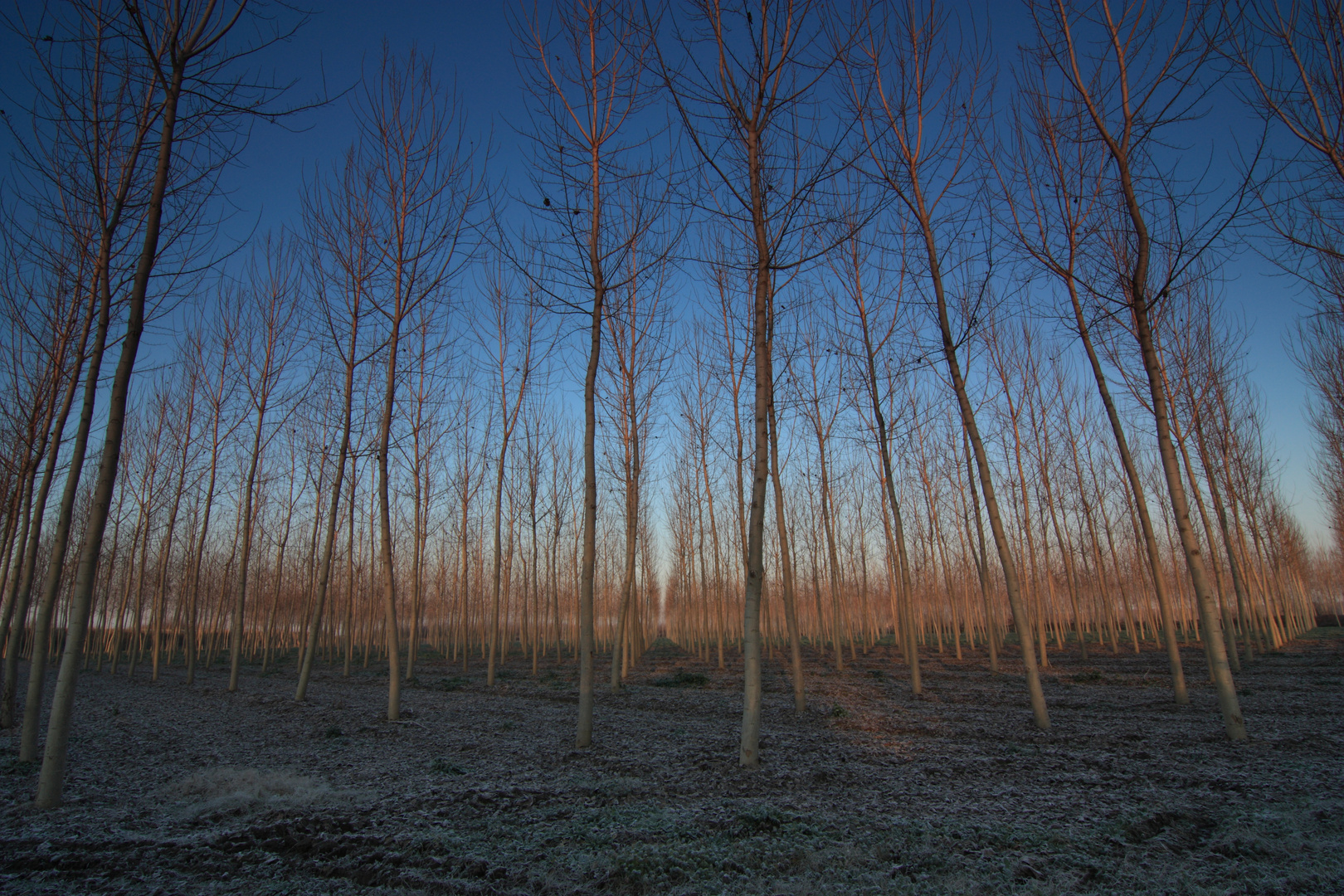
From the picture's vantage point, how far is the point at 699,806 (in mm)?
3492

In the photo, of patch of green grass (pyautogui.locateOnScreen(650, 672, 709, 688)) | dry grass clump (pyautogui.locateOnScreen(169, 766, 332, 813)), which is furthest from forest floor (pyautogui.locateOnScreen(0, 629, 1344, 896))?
patch of green grass (pyautogui.locateOnScreen(650, 672, 709, 688))

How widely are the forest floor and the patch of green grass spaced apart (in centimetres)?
382

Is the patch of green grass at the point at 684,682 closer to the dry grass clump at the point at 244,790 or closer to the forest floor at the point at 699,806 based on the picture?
the forest floor at the point at 699,806

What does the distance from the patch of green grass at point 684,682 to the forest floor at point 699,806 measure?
3819 mm

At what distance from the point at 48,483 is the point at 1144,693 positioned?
14.2 metres

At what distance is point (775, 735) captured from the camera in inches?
225

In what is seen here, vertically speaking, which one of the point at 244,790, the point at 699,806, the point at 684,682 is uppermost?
the point at 244,790

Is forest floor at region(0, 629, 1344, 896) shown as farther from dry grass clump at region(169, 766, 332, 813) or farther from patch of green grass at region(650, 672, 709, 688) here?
patch of green grass at region(650, 672, 709, 688)

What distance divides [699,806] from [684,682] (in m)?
8.03

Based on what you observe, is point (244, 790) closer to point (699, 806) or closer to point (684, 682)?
point (699, 806)

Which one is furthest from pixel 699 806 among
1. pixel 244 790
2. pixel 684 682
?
pixel 684 682

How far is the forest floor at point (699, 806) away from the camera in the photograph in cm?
251

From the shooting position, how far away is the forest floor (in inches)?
99.0

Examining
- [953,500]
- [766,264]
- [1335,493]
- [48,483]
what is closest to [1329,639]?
[1335,493]
